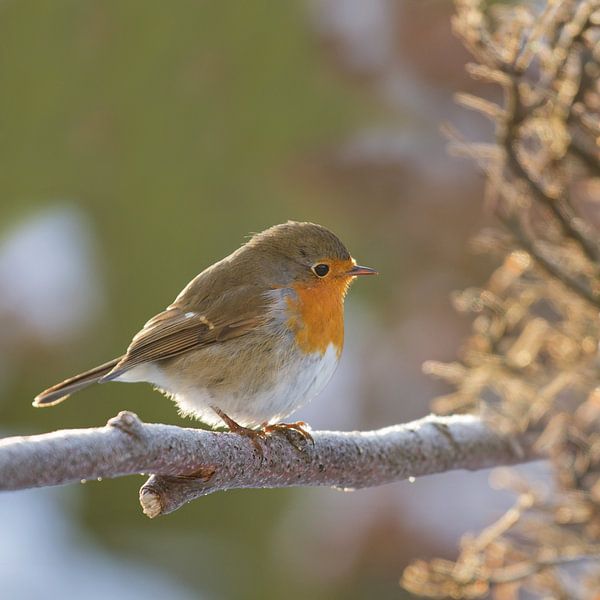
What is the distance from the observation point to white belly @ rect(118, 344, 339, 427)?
2.20 meters

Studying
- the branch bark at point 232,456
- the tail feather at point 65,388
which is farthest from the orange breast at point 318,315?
the tail feather at point 65,388

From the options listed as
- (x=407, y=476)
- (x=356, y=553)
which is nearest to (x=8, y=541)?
(x=356, y=553)

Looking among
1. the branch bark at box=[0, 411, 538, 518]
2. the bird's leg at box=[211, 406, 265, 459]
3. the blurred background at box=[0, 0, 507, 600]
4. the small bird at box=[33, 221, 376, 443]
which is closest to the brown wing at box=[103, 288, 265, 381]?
the small bird at box=[33, 221, 376, 443]

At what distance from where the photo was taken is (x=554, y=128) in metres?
1.99

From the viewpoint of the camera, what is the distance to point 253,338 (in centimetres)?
227

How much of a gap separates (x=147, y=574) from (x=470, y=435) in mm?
2258

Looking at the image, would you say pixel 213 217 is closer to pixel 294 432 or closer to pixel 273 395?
pixel 273 395

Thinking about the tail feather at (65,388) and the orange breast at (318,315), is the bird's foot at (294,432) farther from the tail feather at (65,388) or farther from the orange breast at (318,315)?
the tail feather at (65,388)

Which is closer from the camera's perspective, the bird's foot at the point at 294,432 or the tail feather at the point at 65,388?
the bird's foot at the point at 294,432

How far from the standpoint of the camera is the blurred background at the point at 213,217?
12.9 ft

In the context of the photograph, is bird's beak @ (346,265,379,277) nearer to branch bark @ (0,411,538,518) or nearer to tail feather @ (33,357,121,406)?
branch bark @ (0,411,538,518)

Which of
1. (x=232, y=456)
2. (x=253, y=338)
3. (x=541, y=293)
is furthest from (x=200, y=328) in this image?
(x=541, y=293)

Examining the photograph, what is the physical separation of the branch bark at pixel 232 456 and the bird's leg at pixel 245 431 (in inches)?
0.7

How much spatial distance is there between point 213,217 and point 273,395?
78.3 inches
